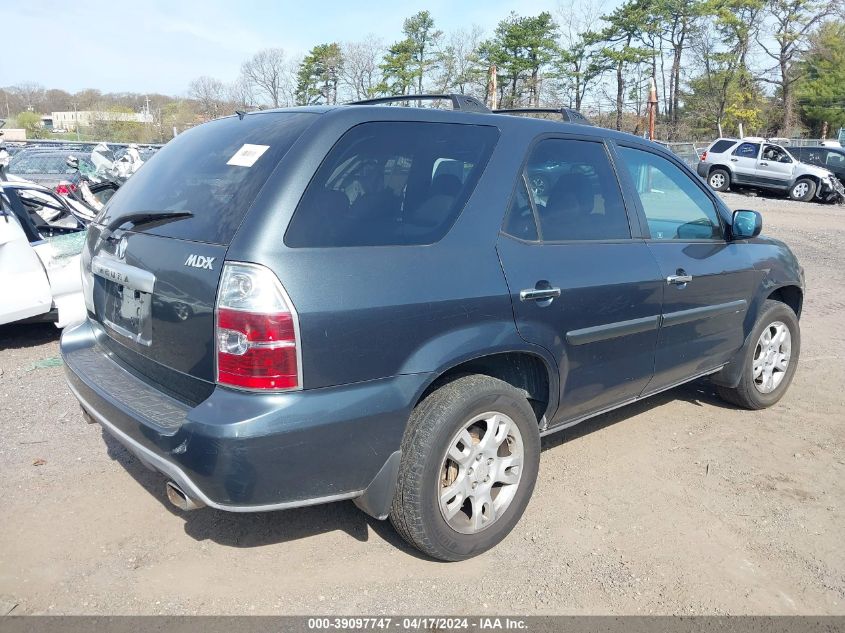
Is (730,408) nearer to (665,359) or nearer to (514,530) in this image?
(665,359)

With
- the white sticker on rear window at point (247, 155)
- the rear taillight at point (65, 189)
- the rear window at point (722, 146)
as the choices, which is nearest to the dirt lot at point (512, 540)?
the white sticker on rear window at point (247, 155)

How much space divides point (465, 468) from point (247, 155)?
1.53m

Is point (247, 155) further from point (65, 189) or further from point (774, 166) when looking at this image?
point (774, 166)

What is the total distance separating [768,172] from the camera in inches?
851

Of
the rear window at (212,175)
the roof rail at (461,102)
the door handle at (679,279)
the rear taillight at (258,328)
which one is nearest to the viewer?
the rear taillight at (258,328)

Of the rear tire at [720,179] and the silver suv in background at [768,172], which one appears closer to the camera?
the silver suv in background at [768,172]

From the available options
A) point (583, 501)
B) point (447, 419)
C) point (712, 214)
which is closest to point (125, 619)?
point (447, 419)

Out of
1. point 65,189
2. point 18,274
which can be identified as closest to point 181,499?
point 18,274

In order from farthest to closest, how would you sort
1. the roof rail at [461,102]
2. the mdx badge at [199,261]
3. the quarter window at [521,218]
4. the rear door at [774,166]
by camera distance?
the rear door at [774,166] → the roof rail at [461,102] → the quarter window at [521,218] → the mdx badge at [199,261]

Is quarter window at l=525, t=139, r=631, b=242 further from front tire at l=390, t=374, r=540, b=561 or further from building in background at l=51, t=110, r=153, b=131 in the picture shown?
building in background at l=51, t=110, r=153, b=131

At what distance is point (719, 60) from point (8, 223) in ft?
166

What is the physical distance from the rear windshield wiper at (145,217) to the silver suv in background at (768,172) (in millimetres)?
22047

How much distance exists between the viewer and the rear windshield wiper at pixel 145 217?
2.66 m

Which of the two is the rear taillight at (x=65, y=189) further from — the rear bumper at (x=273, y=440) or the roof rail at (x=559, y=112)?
the rear bumper at (x=273, y=440)
